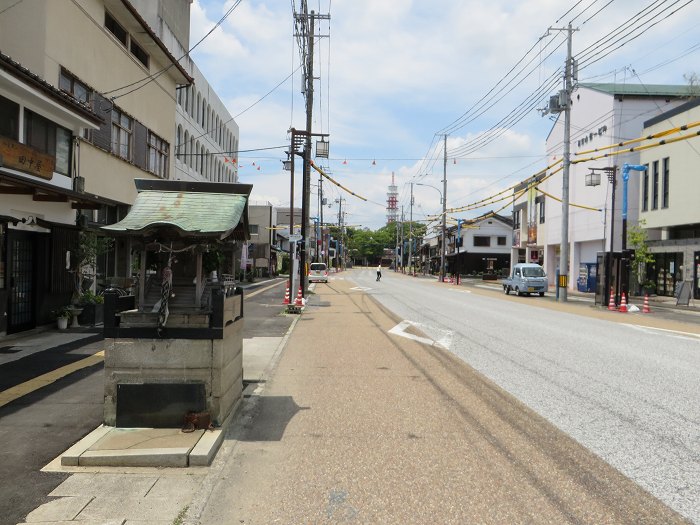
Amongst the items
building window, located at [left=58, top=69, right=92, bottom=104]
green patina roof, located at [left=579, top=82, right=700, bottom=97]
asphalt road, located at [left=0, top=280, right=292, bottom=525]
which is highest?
green patina roof, located at [left=579, top=82, right=700, bottom=97]

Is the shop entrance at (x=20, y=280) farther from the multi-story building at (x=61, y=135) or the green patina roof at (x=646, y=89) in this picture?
the green patina roof at (x=646, y=89)

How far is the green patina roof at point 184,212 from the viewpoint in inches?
218

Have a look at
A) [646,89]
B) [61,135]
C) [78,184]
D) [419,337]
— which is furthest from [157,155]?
[646,89]

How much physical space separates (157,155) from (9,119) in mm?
10272

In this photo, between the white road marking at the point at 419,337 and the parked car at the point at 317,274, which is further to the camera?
the parked car at the point at 317,274

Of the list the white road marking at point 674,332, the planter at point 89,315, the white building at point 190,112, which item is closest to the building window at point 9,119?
the planter at point 89,315

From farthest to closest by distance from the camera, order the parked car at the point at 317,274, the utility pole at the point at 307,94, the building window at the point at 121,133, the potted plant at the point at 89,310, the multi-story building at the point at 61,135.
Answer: the parked car at the point at 317,274 → the utility pole at the point at 307,94 → the building window at the point at 121,133 → the potted plant at the point at 89,310 → the multi-story building at the point at 61,135

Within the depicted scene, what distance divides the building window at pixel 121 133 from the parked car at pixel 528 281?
79.0 ft

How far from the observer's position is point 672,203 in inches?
1222

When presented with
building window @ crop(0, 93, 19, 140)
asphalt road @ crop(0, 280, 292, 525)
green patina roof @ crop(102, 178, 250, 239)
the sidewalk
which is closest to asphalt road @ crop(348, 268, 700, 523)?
the sidewalk

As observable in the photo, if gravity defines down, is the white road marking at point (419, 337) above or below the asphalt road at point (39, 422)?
below

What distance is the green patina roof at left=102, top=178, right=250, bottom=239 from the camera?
18.1ft

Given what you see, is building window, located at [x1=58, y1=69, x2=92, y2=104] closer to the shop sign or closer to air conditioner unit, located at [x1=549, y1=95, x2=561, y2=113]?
the shop sign

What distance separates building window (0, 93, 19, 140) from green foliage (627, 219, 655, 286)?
31.8 metres
